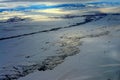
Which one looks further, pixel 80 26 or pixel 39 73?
pixel 80 26

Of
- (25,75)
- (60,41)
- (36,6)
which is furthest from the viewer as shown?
(36,6)

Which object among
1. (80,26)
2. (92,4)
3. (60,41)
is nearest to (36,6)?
(92,4)

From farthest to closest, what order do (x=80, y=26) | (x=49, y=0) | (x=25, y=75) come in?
(x=49, y=0)
(x=80, y=26)
(x=25, y=75)

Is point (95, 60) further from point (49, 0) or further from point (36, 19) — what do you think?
point (49, 0)

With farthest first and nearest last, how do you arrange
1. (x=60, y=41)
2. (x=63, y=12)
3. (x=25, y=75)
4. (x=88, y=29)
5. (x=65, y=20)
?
(x=63, y=12) → (x=65, y=20) → (x=88, y=29) → (x=60, y=41) → (x=25, y=75)

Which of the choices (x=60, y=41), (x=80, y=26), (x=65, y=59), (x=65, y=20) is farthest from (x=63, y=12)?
(x=65, y=59)

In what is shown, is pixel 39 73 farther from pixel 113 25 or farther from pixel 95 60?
pixel 113 25
